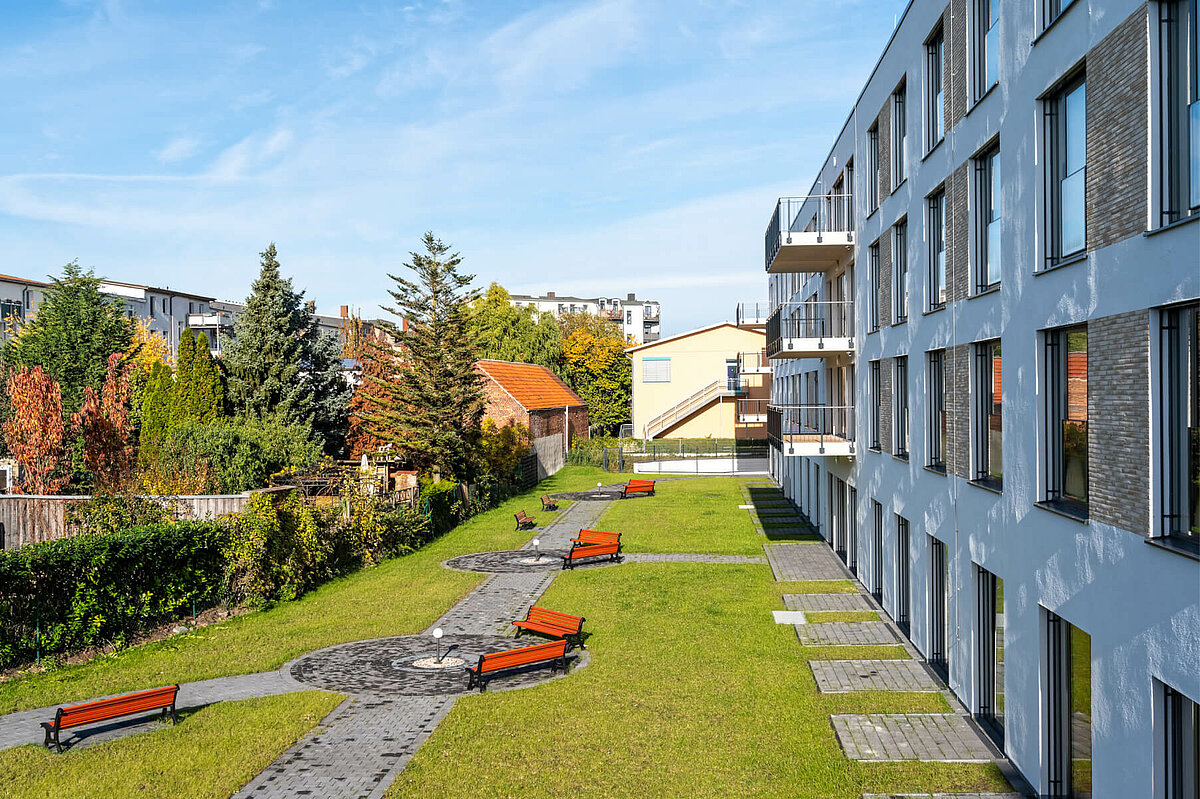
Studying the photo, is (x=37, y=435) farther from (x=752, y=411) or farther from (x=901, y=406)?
(x=752, y=411)

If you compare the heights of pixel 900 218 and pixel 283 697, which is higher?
pixel 900 218

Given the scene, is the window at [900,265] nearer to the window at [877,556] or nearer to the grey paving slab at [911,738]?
the window at [877,556]

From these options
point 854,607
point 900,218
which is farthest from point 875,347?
point 854,607

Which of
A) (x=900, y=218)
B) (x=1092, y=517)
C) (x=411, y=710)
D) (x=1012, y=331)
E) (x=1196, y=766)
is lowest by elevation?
(x=411, y=710)

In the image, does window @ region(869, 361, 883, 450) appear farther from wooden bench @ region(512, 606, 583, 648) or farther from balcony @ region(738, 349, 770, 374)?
balcony @ region(738, 349, 770, 374)

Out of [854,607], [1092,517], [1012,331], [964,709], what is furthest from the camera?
[854,607]

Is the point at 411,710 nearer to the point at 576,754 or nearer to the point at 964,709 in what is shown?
the point at 576,754

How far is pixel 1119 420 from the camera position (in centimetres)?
720

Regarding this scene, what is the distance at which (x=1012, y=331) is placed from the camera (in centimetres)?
970

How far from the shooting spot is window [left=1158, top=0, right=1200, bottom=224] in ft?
20.7

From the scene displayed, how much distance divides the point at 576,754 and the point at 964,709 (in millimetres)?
5045

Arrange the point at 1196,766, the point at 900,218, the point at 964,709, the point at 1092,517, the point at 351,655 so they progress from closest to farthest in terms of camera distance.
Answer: the point at 1196,766, the point at 1092,517, the point at 964,709, the point at 351,655, the point at 900,218

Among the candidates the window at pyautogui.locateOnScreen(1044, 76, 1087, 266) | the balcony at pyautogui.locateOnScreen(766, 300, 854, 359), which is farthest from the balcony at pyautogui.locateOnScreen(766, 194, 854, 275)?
the window at pyautogui.locateOnScreen(1044, 76, 1087, 266)

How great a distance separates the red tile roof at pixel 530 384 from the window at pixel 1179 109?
119 ft
